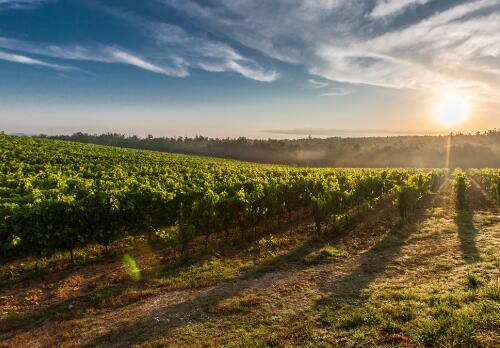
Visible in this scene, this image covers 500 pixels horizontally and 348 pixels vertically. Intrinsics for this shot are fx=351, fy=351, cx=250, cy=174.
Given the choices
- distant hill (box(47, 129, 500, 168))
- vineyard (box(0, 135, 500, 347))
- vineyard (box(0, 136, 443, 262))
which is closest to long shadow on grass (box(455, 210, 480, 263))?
vineyard (box(0, 135, 500, 347))

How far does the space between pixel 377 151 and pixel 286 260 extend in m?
105

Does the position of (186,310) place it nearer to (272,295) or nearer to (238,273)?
(272,295)

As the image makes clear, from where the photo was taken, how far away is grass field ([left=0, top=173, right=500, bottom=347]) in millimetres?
8000

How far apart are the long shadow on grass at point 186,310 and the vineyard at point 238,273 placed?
47mm

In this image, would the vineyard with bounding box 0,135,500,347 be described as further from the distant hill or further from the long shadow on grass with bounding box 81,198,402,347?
the distant hill

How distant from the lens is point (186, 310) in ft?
32.0

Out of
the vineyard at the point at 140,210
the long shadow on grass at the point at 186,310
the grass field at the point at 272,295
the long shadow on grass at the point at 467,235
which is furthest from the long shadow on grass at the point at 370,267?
the vineyard at the point at 140,210

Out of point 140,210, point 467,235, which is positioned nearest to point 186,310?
point 140,210

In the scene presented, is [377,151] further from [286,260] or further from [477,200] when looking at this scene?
[286,260]

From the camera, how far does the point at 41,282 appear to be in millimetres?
12281

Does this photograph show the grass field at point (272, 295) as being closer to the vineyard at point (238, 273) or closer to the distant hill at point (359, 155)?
the vineyard at point (238, 273)

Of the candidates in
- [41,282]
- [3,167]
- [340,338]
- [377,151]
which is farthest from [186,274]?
[377,151]

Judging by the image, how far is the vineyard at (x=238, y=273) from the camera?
8.27 m

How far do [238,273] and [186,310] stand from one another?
3335 millimetres
